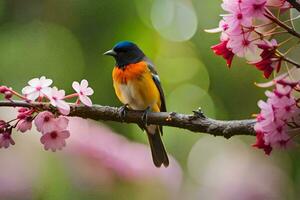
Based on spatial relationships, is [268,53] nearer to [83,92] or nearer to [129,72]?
[83,92]

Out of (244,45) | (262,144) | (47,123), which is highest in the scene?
(244,45)

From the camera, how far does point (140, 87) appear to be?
3621mm

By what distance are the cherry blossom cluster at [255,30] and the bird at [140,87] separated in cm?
181

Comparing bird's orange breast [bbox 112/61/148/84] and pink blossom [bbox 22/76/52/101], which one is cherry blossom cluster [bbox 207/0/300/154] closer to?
pink blossom [bbox 22/76/52/101]

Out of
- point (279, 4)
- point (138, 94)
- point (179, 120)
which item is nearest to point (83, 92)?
point (179, 120)

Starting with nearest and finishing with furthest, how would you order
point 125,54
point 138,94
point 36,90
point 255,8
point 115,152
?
1. point 255,8
2. point 36,90
3. point 138,94
4. point 125,54
5. point 115,152

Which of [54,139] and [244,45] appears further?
[54,139]

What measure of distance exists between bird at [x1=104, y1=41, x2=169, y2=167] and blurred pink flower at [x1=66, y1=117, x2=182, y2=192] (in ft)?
0.94

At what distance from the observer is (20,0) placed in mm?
4949

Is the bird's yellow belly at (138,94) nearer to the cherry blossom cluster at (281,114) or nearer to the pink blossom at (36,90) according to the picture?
the pink blossom at (36,90)

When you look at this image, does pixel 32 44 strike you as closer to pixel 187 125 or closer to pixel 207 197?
pixel 207 197

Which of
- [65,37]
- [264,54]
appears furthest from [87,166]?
[264,54]

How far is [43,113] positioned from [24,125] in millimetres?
66

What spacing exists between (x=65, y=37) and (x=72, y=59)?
1.22 feet
